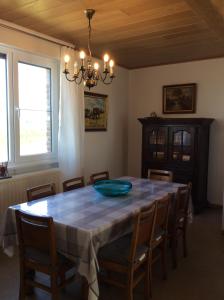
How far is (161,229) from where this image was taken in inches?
101

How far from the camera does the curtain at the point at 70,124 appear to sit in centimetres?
377

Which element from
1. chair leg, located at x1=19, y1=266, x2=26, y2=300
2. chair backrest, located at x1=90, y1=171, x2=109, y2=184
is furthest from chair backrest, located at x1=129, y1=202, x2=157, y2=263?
chair backrest, located at x1=90, y1=171, x2=109, y2=184

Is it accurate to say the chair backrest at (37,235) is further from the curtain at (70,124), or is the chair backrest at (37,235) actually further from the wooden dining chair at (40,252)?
the curtain at (70,124)

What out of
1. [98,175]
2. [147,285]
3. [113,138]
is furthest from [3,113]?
[147,285]

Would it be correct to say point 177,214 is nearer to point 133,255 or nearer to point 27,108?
point 133,255

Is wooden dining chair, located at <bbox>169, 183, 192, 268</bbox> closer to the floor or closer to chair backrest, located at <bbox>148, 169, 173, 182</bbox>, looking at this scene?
the floor

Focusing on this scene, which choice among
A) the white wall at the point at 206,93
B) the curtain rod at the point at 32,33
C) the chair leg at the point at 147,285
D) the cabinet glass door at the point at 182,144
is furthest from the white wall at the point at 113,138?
the chair leg at the point at 147,285

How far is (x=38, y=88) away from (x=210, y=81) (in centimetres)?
276

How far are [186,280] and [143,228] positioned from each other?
3.05ft

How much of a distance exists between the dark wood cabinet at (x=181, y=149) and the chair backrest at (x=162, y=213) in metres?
1.94

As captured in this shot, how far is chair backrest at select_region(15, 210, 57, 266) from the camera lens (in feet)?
6.04

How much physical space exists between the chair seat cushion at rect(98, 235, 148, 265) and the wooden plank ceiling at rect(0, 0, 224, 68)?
2000mm

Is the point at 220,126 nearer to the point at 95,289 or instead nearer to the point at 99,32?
the point at 99,32

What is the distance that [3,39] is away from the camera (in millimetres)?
3051
